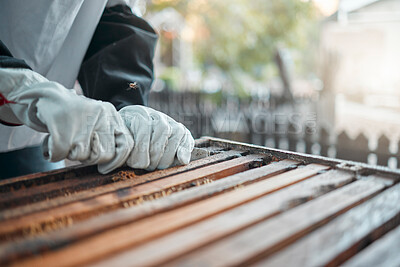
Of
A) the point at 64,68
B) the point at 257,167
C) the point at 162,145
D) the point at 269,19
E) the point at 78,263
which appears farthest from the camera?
the point at 269,19

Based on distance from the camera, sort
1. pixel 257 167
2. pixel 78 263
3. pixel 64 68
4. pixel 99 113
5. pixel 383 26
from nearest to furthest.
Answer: pixel 78 263, pixel 99 113, pixel 257 167, pixel 64 68, pixel 383 26

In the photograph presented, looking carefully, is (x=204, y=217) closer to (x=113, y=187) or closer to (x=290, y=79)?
(x=113, y=187)

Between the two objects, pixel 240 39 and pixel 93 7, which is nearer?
pixel 93 7

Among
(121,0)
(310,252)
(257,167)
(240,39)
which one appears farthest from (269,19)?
(310,252)

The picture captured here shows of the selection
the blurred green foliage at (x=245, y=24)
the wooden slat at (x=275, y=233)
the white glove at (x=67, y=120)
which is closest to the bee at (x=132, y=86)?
the white glove at (x=67, y=120)

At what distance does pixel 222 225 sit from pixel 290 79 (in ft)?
31.1

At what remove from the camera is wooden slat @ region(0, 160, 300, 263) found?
73 cm

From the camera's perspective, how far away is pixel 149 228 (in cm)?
82

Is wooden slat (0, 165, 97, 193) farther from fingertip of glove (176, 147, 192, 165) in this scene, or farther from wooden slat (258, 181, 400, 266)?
wooden slat (258, 181, 400, 266)

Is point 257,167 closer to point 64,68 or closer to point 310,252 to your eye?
point 310,252

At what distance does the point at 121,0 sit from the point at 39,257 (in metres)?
1.60

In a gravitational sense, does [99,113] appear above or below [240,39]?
below

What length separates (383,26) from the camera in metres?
10.8

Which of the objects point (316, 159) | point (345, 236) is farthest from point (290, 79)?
point (345, 236)
